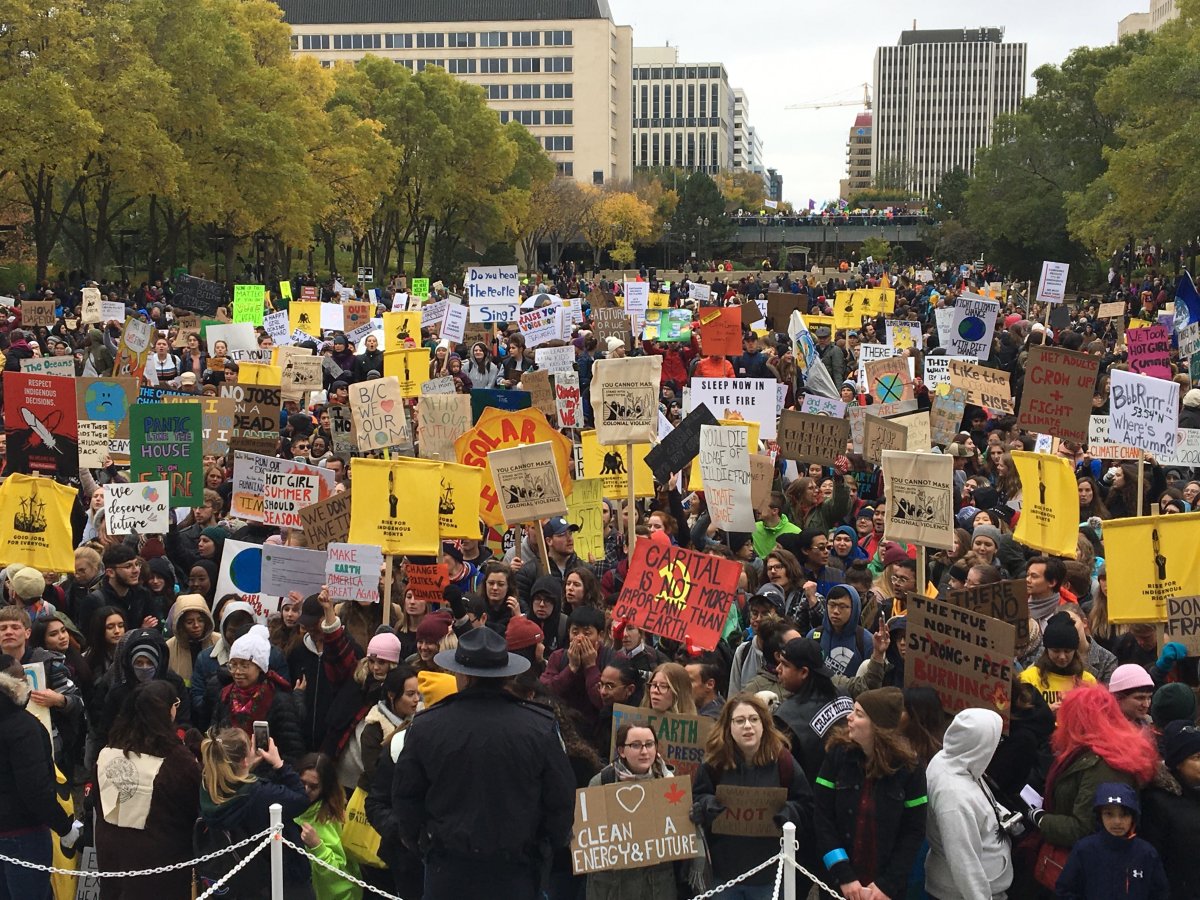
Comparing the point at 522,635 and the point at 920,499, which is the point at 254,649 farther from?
the point at 920,499

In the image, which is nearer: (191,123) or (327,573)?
(327,573)

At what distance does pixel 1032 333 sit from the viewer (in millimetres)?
19281

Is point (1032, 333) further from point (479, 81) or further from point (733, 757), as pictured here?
point (479, 81)

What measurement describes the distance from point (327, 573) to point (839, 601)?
10.1ft

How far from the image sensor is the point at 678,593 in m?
8.43

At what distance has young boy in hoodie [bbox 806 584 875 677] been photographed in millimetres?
8148

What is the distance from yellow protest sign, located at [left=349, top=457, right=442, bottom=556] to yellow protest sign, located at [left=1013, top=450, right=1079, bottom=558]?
4038 millimetres

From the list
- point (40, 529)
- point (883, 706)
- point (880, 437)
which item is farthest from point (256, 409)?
point (883, 706)

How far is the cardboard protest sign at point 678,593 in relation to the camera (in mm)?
8258

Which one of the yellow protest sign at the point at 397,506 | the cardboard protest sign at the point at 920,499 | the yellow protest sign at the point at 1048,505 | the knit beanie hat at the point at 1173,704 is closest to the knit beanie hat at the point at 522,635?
the yellow protest sign at the point at 397,506

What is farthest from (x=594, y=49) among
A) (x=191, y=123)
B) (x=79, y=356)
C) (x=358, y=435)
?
(x=358, y=435)

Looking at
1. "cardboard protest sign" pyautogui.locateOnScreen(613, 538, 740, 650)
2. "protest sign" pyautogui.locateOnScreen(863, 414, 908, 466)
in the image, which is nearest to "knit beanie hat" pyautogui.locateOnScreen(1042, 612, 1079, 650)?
"cardboard protest sign" pyautogui.locateOnScreen(613, 538, 740, 650)

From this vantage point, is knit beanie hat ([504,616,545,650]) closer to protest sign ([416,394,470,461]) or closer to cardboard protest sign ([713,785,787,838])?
cardboard protest sign ([713,785,787,838])

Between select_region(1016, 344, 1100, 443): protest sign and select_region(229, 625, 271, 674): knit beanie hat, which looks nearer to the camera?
select_region(229, 625, 271, 674): knit beanie hat
